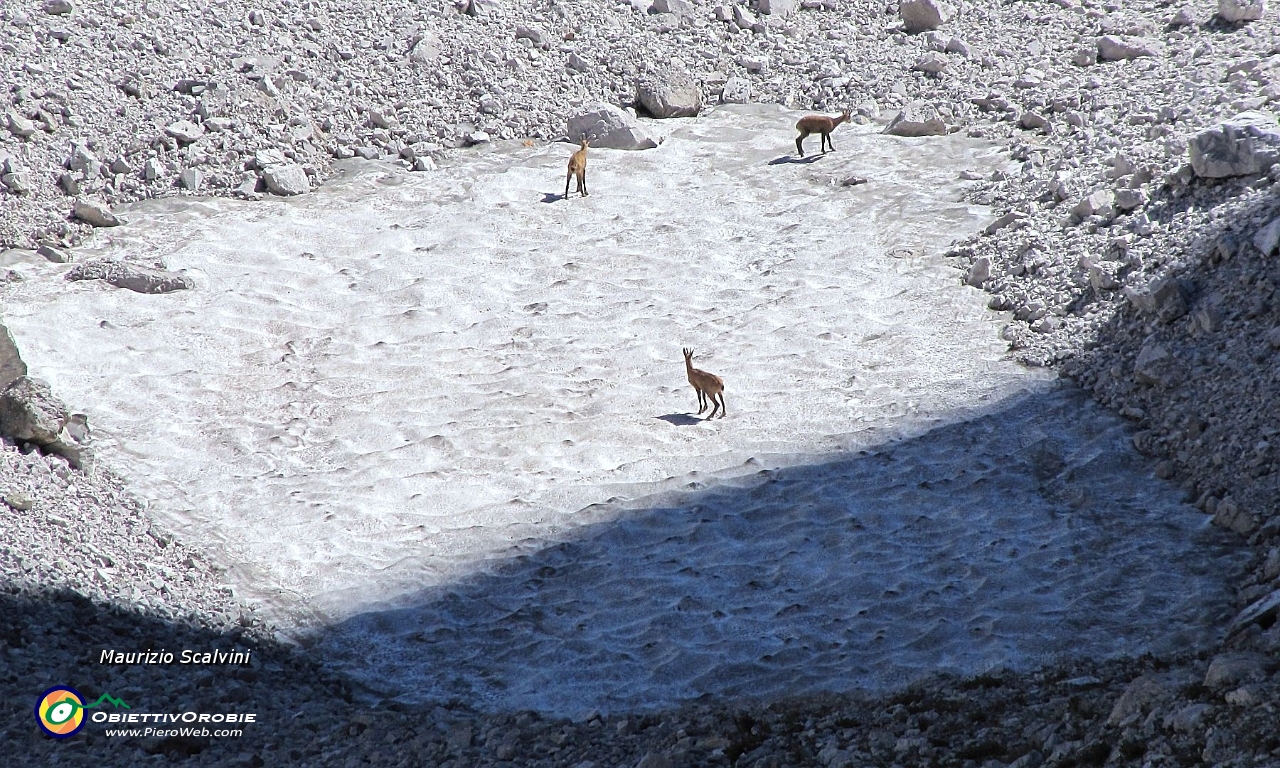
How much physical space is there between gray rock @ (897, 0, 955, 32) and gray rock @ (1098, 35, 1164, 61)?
260 cm

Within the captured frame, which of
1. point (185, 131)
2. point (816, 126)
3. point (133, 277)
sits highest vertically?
point (816, 126)

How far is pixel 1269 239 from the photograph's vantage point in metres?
8.85

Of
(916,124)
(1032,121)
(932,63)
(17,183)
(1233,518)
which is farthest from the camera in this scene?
(932,63)

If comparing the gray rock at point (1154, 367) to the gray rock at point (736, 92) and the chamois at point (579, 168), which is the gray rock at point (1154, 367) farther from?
the gray rock at point (736, 92)

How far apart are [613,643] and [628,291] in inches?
202

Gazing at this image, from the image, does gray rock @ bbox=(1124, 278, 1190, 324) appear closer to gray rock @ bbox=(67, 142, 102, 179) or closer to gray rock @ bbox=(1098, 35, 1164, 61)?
gray rock @ bbox=(1098, 35, 1164, 61)

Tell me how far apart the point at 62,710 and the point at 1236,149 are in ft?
31.6

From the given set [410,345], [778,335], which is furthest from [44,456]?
[778,335]

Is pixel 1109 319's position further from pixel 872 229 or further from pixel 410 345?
→ pixel 410 345

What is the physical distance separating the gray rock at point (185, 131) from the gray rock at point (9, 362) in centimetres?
426

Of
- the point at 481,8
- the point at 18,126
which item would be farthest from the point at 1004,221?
the point at 18,126

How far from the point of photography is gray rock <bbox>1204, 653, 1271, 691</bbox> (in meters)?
4.83

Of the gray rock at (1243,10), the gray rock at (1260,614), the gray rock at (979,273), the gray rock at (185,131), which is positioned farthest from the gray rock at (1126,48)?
the gray rock at (185,131)

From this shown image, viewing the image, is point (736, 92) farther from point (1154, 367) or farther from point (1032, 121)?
point (1154, 367)
